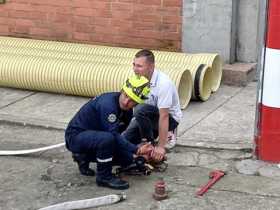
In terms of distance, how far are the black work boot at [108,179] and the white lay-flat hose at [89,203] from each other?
0.19 meters

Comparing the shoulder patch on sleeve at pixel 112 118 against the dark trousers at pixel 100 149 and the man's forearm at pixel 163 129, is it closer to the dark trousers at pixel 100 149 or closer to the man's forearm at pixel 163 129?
the dark trousers at pixel 100 149

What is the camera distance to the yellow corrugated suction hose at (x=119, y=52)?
7.98 meters

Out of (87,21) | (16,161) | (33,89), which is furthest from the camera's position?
(87,21)

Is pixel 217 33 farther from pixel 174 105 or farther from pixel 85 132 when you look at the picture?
pixel 85 132

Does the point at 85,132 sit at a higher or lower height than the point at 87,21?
lower

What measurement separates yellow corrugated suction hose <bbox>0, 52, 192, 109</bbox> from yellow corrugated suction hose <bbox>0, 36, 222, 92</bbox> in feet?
1.42

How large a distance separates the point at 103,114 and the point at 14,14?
449 centimetres

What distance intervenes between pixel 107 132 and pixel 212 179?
0.94 meters

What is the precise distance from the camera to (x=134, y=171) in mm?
5793

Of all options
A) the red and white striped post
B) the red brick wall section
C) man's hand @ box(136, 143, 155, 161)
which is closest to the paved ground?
the red and white striped post

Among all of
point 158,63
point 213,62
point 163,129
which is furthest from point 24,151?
point 213,62

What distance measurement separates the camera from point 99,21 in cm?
896

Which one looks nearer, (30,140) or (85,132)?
(85,132)

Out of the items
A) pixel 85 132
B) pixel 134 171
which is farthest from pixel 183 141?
pixel 85 132
